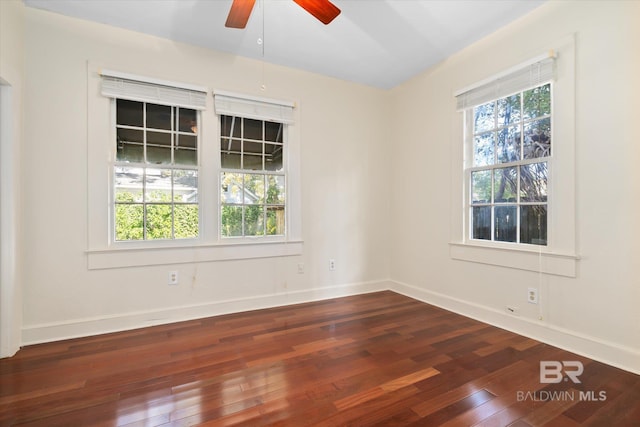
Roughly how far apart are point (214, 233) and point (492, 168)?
2.92 m

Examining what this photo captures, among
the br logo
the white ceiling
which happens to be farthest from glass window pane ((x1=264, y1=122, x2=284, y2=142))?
the br logo

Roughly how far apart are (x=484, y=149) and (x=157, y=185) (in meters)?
3.33

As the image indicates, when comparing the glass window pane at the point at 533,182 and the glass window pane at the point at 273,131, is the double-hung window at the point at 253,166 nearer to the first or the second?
the glass window pane at the point at 273,131

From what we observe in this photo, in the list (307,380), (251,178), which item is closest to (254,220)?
(251,178)

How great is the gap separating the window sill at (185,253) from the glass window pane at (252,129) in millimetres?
1202

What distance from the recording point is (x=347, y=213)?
4031 millimetres

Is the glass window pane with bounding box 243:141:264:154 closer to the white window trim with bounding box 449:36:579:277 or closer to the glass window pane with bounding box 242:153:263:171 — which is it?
the glass window pane with bounding box 242:153:263:171

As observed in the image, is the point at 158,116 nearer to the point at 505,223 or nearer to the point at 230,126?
the point at 230,126

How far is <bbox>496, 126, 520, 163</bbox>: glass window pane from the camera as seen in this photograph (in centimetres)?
284

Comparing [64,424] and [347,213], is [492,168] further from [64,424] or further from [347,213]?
[64,424]

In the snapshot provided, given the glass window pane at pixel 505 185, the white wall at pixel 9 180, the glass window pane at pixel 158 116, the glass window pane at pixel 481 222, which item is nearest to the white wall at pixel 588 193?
the glass window pane at pixel 481 222

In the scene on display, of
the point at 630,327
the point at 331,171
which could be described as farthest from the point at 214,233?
the point at 630,327

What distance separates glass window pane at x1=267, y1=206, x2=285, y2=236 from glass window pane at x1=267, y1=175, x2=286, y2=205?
0.24ft

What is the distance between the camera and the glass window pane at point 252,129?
138 inches
